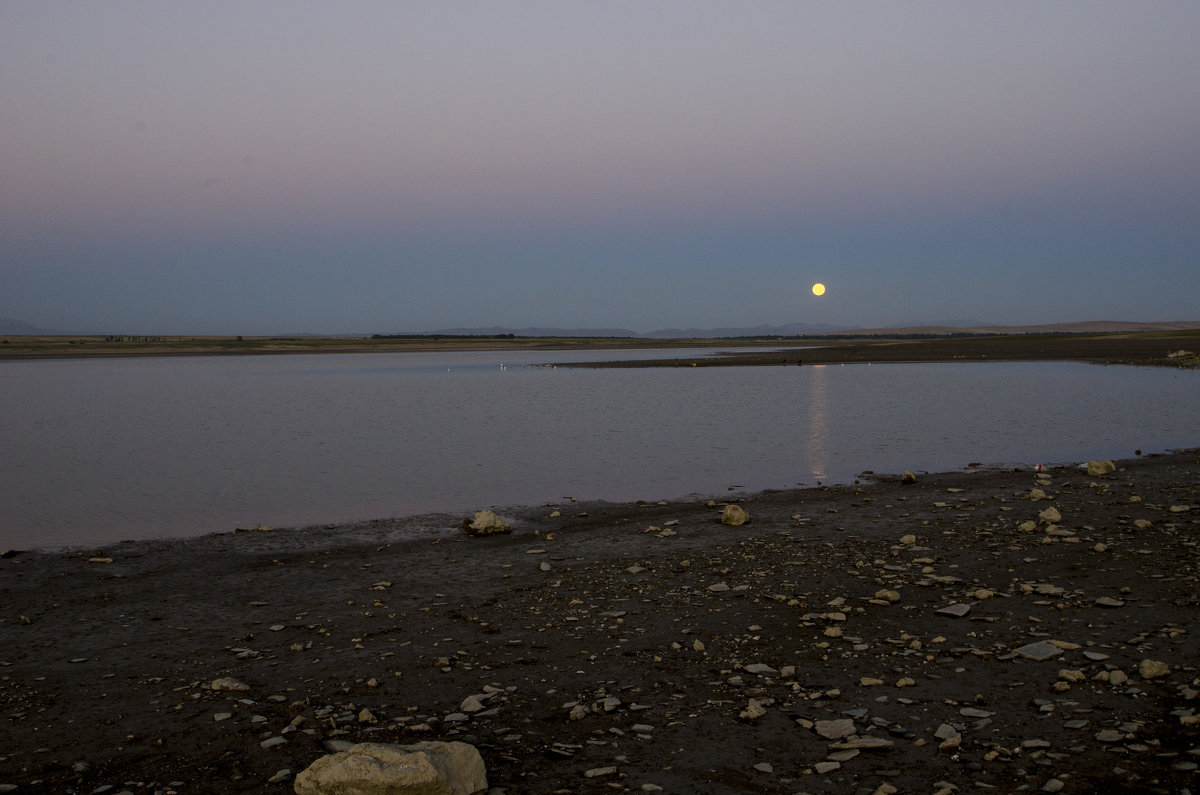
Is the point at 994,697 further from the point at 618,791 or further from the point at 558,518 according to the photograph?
the point at 558,518

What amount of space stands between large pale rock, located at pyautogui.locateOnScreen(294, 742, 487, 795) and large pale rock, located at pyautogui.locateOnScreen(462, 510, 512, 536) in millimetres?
8547

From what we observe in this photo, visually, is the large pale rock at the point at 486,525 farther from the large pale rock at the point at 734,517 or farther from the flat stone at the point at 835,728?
the flat stone at the point at 835,728

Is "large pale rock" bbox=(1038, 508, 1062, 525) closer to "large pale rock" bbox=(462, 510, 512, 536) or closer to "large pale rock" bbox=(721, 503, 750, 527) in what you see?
"large pale rock" bbox=(721, 503, 750, 527)

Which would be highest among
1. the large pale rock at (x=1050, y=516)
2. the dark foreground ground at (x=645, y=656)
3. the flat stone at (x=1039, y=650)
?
the large pale rock at (x=1050, y=516)

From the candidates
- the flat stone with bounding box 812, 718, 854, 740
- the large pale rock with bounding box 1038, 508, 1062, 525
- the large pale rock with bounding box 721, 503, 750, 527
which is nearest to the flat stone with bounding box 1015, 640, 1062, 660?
the flat stone with bounding box 812, 718, 854, 740

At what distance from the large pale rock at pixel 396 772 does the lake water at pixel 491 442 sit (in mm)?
11270

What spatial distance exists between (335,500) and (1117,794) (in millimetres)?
16136

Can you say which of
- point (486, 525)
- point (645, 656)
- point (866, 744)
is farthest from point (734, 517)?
point (866, 744)

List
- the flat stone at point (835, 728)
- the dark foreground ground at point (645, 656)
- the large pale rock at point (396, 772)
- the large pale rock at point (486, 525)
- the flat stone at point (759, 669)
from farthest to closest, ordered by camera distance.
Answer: the large pale rock at point (486, 525)
the flat stone at point (759, 669)
the flat stone at point (835, 728)
the dark foreground ground at point (645, 656)
the large pale rock at point (396, 772)

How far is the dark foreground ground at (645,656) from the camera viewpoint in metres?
6.12

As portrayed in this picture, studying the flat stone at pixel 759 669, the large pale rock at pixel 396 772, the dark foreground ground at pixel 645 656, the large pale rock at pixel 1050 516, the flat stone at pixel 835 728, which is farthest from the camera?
the large pale rock at pixel 1050 516

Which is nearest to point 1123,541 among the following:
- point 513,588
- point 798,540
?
point 798,540

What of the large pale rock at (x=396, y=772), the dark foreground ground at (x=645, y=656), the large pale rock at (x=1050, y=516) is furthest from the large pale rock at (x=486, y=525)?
the large pale rock at (x=1050, y=516)

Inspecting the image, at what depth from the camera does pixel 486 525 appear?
14.4 m
